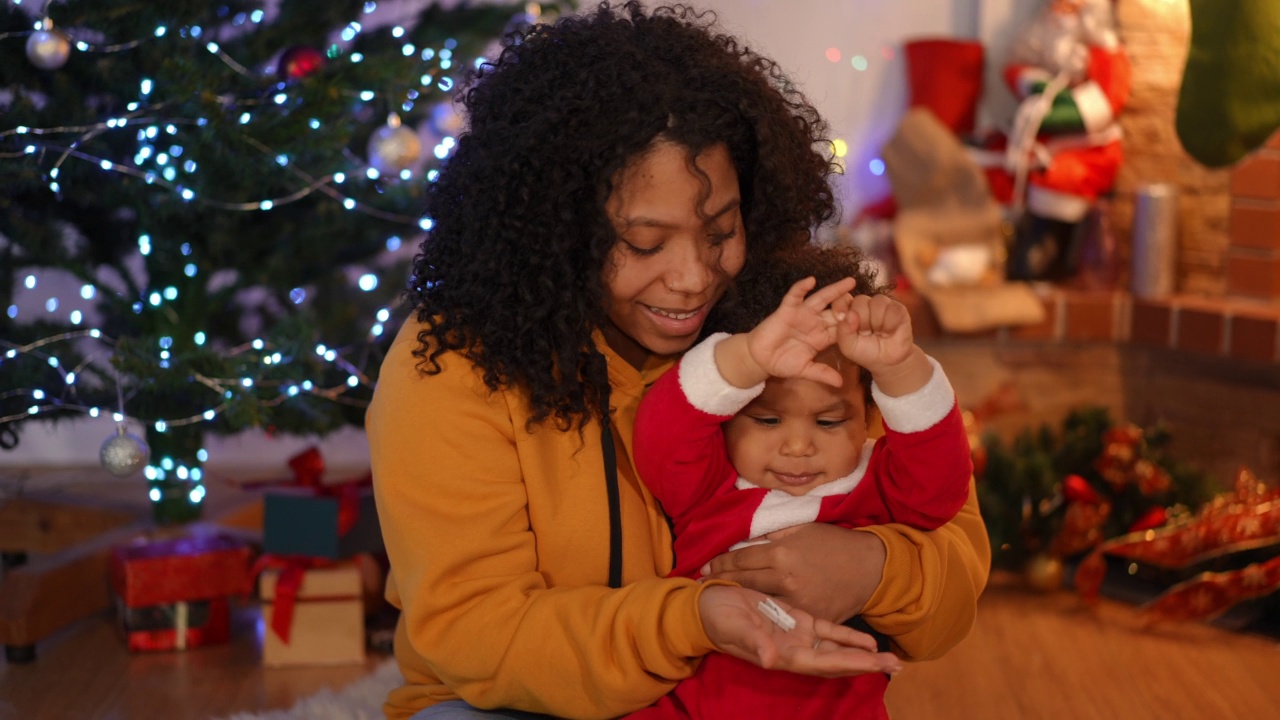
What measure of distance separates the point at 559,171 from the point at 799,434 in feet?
1.26

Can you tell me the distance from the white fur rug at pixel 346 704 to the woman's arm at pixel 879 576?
0.82 meters

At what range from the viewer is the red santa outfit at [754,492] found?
1274 millimetres

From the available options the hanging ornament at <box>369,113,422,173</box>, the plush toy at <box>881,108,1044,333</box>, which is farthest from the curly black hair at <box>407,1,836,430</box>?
the plush toy at <box>881,108,1044,333</box>

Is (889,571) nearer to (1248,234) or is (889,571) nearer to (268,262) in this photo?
(268,262)

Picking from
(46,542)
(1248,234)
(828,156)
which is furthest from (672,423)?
(1248,234)

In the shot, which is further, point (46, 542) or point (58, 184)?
point (46, 542)

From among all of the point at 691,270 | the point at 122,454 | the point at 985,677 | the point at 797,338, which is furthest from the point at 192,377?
the point at 985,677

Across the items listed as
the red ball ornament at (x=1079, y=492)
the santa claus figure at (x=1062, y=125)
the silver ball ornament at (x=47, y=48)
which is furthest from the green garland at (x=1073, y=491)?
the silver ball ornament at (x=47, y=48)

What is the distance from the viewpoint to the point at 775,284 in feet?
4.68

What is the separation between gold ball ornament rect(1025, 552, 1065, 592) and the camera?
2607 millimetres

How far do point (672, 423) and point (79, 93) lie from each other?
1.52 meters

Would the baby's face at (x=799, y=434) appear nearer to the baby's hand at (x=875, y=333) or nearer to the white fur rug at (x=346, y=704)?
the baby's hand at (x=875, y=333)

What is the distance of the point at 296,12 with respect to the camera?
7.80 feet

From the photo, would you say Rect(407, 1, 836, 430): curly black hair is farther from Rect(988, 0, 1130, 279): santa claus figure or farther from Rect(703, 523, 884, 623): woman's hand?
Rect(988, 0, 1130, 279): santa claus figure
